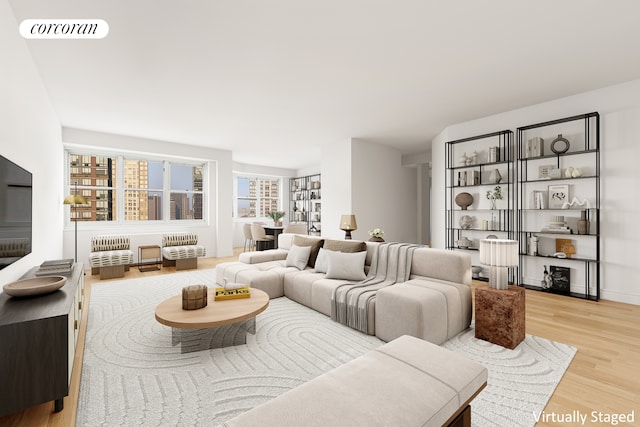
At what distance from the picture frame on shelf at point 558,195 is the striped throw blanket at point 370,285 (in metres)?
2.60

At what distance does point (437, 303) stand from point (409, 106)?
3144 mm

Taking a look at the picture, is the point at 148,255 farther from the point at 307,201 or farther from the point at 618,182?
the point at 618,182

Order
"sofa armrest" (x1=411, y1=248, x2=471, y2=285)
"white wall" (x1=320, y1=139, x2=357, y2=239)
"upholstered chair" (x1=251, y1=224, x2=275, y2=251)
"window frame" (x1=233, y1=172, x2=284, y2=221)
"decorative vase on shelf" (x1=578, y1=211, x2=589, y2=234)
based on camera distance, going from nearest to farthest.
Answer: "sofa armrest" (x1=411, y1=248, x2=471, y2=285) → "decorative vase on shelf" (x1=578, y1=211, x2=589, y2=234) → "white wall" (x1=320, y1=139, x2=357, y2=239) → "upholstered chair" (x1=251, y1=224, x2=275, y2=251) → "window frame" (x1=233, y1=172, x2=284, y2=221)

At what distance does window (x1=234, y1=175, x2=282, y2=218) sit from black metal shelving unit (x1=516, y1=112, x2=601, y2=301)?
762 centimetres

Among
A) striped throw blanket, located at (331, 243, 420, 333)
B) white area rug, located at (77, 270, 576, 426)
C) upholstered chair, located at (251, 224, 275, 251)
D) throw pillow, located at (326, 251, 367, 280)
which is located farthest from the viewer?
upholstered chair, located at (251, 224, 275, 251)

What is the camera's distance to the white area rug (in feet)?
5.51

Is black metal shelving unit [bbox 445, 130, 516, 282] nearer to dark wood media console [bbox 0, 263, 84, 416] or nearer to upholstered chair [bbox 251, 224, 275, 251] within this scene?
upholstered chair [bbox 251, 224, 275, 251]

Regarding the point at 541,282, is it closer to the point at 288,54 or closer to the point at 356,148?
the point at 356,148

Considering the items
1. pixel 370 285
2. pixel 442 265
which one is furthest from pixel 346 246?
pixel 442 265

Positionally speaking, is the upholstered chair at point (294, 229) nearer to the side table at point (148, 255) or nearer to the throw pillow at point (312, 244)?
the throw pillow at point (312, 244)

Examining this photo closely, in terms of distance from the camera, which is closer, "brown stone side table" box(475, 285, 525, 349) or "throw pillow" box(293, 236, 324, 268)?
"brown stone side table" box(475, 285, 525, 349)

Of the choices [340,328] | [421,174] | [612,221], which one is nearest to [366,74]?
[340,328]

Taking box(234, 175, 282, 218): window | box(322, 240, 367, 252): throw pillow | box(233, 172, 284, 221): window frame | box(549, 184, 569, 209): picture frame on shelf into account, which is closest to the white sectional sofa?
box(322, 240, 367, 252): throw pillow

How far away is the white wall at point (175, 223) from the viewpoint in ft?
18.6
